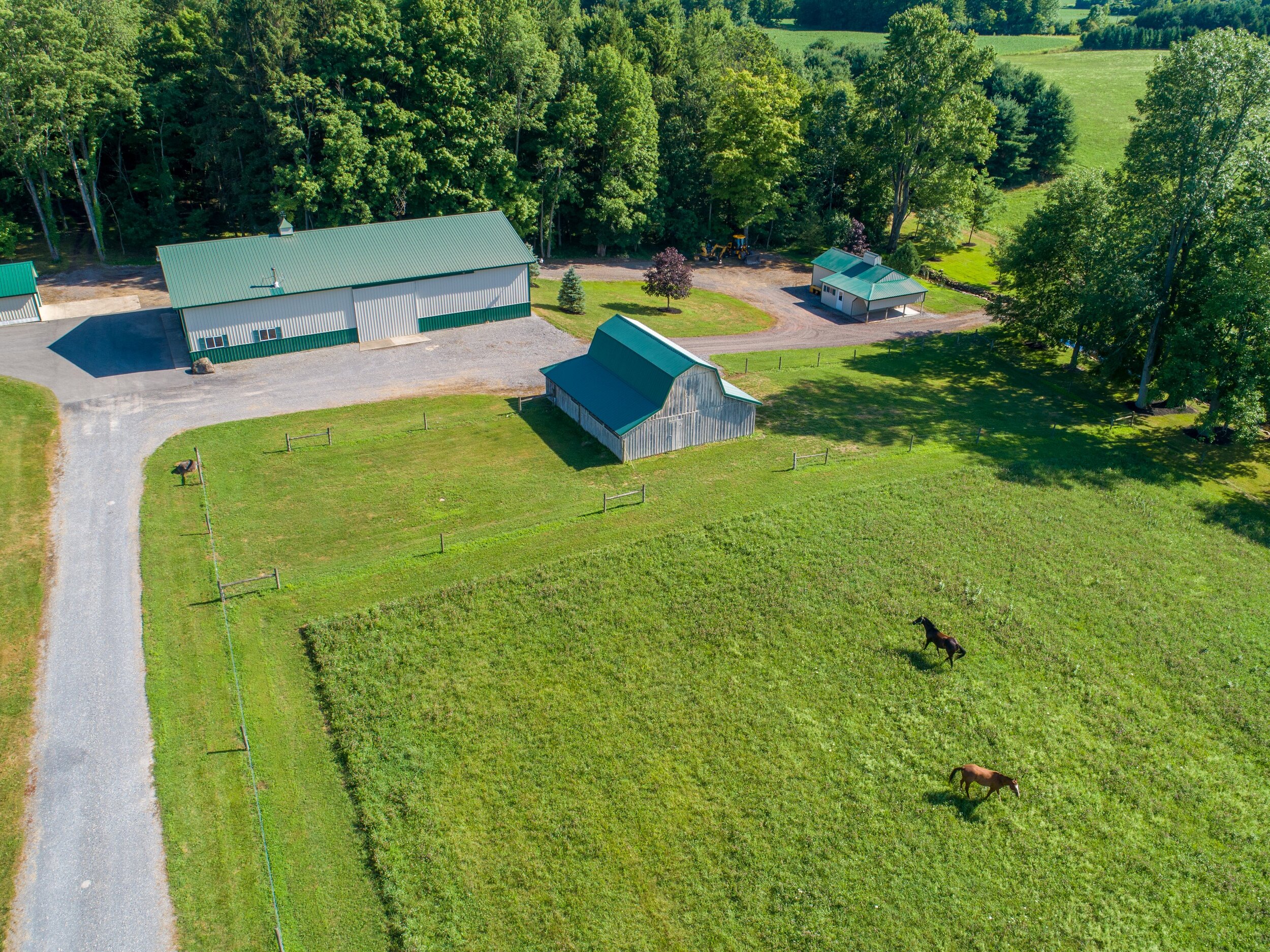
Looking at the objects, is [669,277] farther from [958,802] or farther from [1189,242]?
[958,802]

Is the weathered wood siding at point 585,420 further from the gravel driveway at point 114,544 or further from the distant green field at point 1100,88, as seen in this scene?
the distant green field at point 1100,88

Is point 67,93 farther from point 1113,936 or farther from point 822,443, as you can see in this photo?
point 1113,936

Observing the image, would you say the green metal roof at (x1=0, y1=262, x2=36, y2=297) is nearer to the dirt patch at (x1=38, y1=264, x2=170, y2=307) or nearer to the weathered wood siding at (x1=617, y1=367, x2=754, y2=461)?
the dirt patch at (x1=38, y1=264, x2=170, y2=307)

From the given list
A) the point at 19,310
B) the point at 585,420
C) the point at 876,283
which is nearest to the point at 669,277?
the point at 876,283

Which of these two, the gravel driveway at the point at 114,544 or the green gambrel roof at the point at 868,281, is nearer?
the gravel driveway at the point at 114,544

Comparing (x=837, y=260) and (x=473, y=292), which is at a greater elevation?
(x=473, y=292)

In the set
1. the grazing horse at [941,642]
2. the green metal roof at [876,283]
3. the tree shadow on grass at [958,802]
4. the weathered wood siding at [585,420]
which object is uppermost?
the green metal roof at [876,283]

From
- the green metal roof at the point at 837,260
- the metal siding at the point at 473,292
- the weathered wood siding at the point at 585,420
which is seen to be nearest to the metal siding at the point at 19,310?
the metal siding at the point at 473,292
